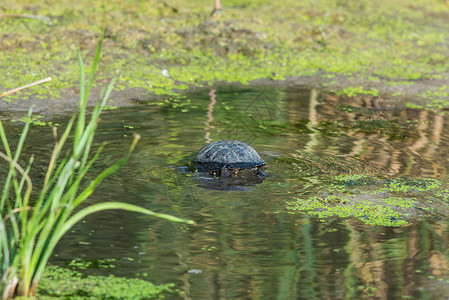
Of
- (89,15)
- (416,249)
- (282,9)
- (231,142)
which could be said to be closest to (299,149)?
(231,142)

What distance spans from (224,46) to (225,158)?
5639mm

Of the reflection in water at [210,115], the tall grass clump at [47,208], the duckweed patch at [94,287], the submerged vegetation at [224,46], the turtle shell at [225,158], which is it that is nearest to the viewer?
the tall grass clump at [47,208]

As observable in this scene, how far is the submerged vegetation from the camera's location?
10484mm

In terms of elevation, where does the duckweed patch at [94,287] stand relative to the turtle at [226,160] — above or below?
below

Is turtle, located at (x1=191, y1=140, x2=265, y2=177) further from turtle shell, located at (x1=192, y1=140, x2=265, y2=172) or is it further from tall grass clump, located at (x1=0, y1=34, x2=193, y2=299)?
tall grass clump, located at (x1=0, y1=34, x2=193, y2=299)

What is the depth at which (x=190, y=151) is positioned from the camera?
719cm

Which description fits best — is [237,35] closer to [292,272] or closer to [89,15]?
[89,15]

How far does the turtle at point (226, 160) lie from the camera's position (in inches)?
256

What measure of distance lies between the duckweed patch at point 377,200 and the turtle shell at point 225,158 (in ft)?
2.64

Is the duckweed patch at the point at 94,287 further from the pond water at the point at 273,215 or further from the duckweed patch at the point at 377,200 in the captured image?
the duckweed patch at the point at 377,200

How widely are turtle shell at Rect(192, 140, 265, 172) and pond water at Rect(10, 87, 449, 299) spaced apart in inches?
7.7

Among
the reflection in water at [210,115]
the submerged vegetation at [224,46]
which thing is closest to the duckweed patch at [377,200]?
the reflection in water at [210,115]

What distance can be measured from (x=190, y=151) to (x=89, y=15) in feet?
19.9

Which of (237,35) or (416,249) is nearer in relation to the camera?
(416,249)
